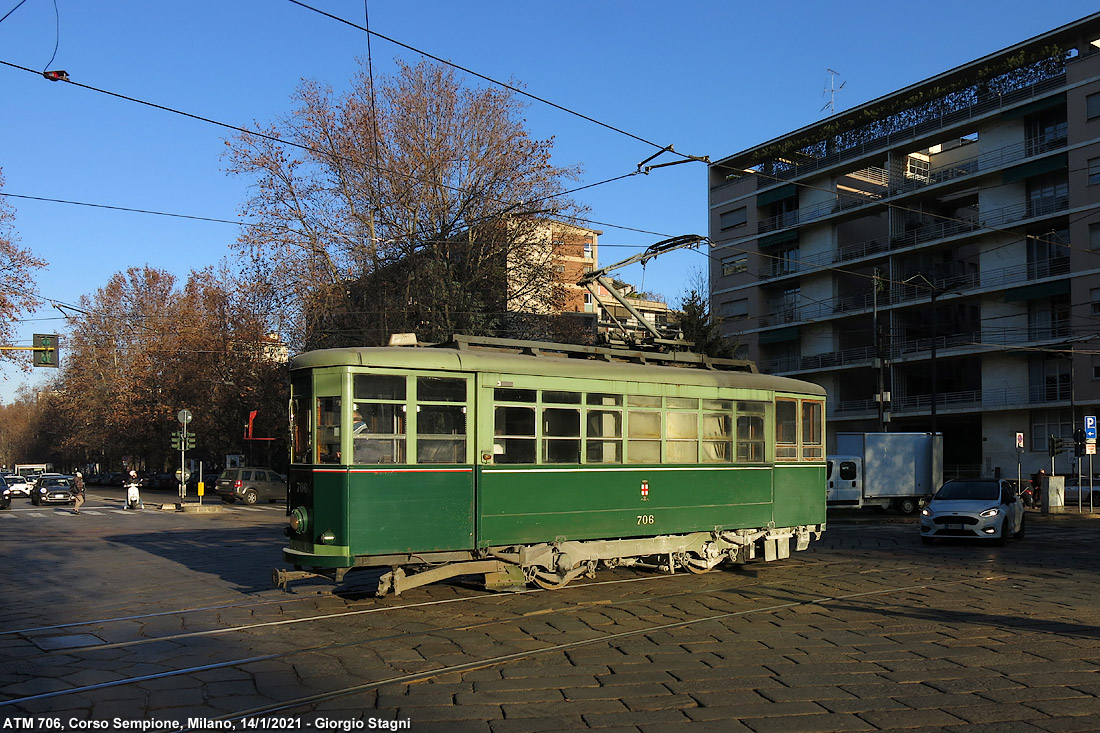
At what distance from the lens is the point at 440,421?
9906 millimetres

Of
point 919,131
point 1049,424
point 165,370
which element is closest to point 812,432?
point 1049,424

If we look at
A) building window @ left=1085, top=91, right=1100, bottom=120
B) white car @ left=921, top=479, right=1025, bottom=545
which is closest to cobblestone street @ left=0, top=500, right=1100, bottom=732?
white car @ left=921, top=479, right=1025, bottom=545

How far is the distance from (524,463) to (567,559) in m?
1.26

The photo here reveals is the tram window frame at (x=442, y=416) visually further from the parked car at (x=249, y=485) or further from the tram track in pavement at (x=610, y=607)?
the parked car at (x=249, y=485)

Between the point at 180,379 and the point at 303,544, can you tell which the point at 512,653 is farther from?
the point at 180,379

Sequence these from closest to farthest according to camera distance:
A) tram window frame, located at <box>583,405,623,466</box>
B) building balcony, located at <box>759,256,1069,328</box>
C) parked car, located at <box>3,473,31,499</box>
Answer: tram window frame, located at <box>583,405,623,466</box>
building balcony, located at <box>759,256,1069,328</box>
parked car, located at <box>3,473,31,499</box>

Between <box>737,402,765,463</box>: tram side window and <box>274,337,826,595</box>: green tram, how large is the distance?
2cm

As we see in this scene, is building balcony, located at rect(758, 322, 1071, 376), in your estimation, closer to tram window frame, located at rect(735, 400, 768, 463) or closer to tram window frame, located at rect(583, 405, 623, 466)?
tram window frame, located at rect(735, 400, 768, 463)

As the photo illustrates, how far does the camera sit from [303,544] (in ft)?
31.5

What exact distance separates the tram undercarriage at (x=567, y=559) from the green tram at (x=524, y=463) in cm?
2

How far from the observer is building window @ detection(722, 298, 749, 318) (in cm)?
5334

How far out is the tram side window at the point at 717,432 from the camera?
1229 cm

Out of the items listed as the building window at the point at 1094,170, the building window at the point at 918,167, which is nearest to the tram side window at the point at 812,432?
the building window at the point at 1094,170

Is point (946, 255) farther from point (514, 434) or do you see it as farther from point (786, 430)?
point (514, 434)
